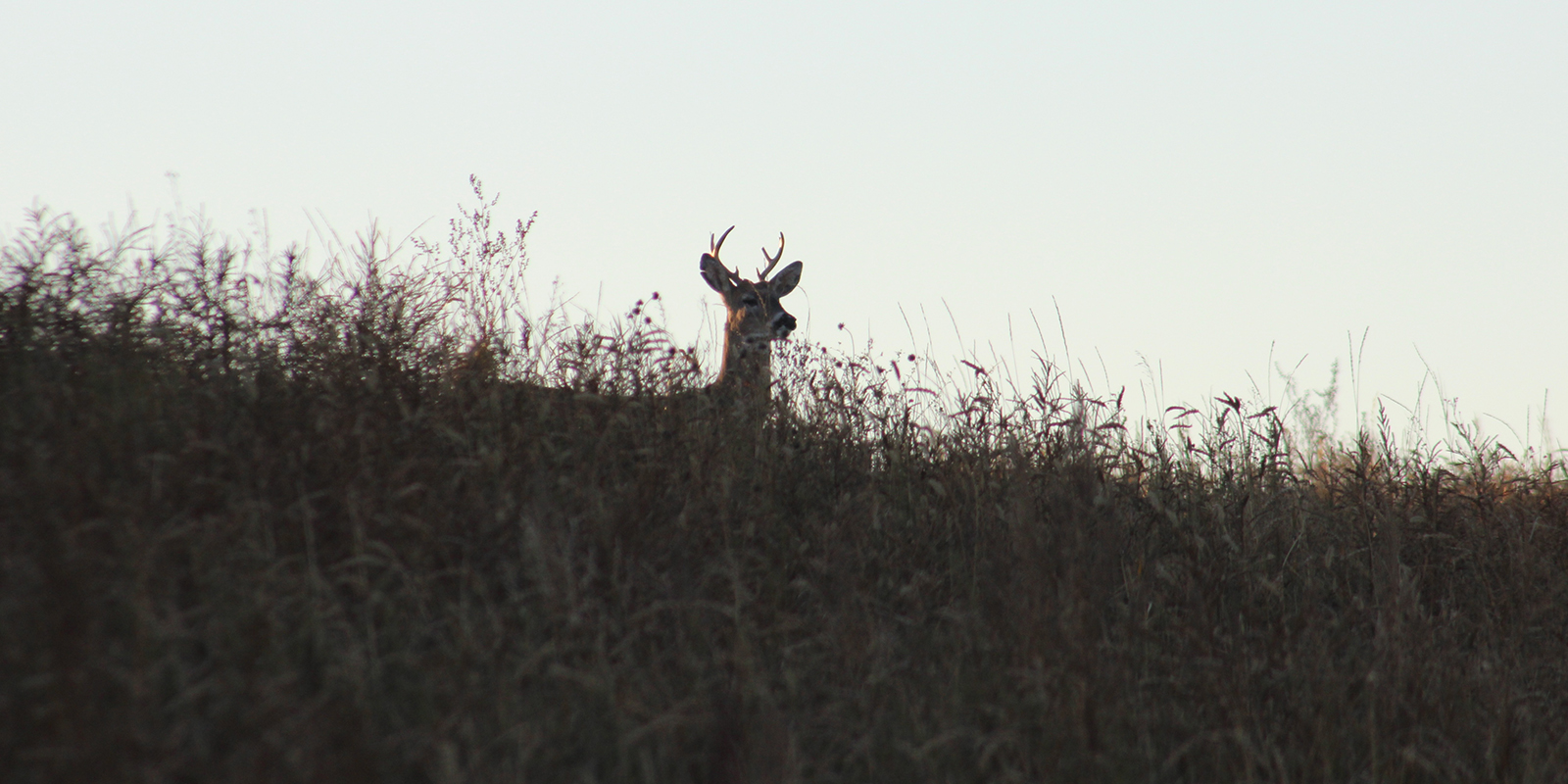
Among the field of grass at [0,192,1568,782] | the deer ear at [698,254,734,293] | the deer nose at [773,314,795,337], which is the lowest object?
the field of grass at [0,192,1568,782]

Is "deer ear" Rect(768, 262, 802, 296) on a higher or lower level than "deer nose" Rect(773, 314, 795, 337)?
higher

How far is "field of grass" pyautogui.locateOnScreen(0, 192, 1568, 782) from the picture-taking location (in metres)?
2.71

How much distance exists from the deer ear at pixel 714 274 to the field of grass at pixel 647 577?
609 cm

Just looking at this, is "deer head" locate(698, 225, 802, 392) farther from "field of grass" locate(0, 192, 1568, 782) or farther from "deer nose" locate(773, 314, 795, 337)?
"field of grass" locate(0, 192, 1568, 782)

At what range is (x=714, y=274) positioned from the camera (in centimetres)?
1170

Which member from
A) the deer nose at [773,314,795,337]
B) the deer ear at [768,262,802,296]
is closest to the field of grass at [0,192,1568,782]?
the deer nose at [773,314,795,337]

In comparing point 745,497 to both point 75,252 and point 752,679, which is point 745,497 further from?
point 75,252

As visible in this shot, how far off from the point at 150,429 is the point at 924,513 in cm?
268

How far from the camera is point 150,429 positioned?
11.7ft

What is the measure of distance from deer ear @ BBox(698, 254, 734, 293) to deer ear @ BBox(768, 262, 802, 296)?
0.58 meters

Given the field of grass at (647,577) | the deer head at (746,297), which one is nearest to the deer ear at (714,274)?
the deer head at (746,297)

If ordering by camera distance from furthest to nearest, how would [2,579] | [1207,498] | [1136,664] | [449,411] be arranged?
[1207,498]
[449,411]
[1136,664]
[2,579]

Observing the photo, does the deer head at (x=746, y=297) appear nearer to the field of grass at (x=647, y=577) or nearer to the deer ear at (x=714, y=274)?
the deer ear at (x=714, y=274)

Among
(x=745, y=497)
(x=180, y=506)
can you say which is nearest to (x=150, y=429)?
(x=180, y=506)
